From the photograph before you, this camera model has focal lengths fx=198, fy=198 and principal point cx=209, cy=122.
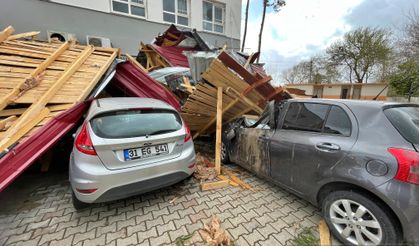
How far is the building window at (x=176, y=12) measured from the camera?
11164 millimetres

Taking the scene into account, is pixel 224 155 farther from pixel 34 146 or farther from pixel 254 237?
pixel 34 146

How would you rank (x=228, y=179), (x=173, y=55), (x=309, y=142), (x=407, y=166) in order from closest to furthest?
(x=407, y=166) → (x=309, y=142) → (x=228, y=179) → (x=173, y=55)

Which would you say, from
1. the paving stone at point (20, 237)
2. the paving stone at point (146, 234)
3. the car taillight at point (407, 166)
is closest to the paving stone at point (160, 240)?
the paving stone at point (146, 234)

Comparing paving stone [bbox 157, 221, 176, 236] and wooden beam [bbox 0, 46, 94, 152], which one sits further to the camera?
Result: wooden beam [bbox 0, 46, 94, 152]

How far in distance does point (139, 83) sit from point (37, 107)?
2244mm

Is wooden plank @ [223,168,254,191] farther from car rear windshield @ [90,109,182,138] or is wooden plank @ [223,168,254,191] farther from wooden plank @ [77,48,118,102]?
wooden plank @ [77,48,118,102]

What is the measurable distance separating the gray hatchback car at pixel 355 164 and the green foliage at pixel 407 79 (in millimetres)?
13575

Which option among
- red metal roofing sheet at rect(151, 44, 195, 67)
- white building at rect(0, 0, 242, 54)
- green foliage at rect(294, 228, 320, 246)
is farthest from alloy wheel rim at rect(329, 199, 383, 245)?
→ white building at rect(0, 0, 242, 54)

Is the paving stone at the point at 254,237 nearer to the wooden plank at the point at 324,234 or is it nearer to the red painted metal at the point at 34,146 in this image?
the wooden plank at the point at 324,234

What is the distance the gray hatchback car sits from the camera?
5.60 ft

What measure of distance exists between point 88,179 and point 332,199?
9.00 ft

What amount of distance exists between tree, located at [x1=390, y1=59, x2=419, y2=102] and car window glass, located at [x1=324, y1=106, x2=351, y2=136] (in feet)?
44.6

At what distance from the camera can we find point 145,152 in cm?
257

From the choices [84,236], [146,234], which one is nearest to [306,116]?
[146,234]
